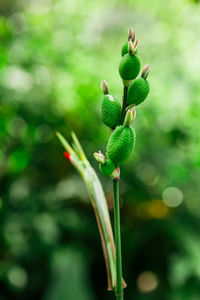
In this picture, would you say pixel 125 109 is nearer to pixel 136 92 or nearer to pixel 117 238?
pixel 136 92

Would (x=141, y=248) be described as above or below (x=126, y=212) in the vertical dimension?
below

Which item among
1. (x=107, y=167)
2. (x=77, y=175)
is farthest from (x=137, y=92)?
(x=77, y=175)

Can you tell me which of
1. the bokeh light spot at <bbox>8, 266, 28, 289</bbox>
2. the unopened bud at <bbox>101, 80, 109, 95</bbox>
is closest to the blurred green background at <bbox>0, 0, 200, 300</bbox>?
the bokeh light spot at <bbox>8, 266, 28, 289</bbox>

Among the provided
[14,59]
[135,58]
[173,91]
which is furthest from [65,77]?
[135,58]

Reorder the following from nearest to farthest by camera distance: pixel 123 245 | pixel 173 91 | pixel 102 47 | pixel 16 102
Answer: pixel 16 102
pixel 173 91
pixel 123 245
pixel 102 47

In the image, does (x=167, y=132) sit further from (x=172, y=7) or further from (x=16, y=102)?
(x=172, y=7)

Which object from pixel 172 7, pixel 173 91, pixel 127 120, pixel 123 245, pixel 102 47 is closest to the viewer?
pixel 127 120

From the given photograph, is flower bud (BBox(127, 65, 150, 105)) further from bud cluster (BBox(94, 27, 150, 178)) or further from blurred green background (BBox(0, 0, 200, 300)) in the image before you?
blurred green background (BBox(0, 0, 200, 300))
